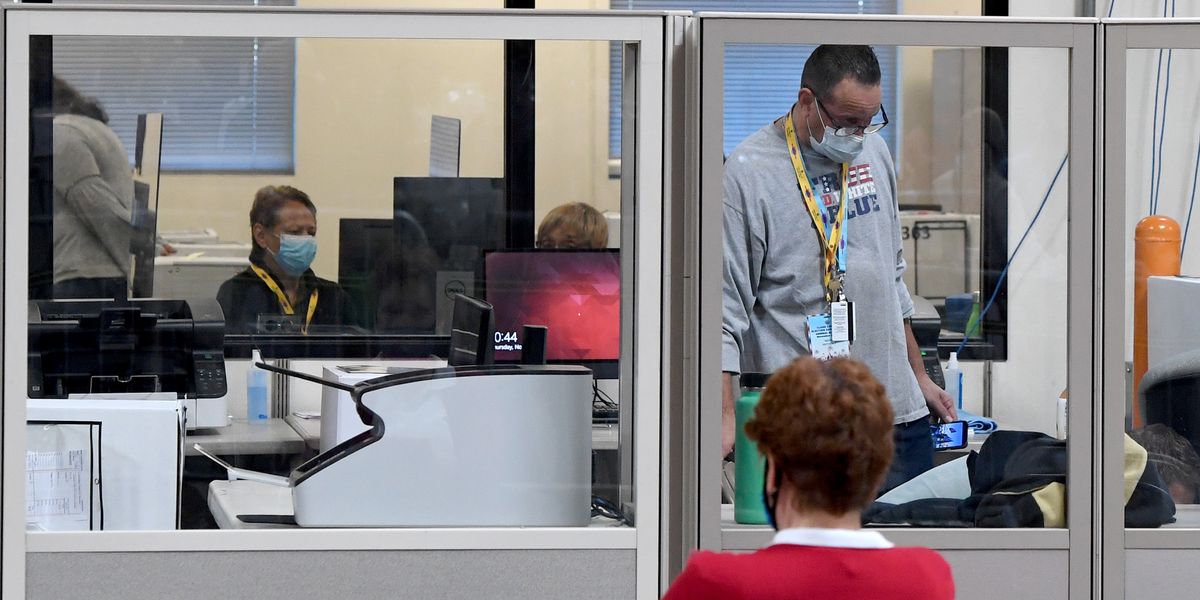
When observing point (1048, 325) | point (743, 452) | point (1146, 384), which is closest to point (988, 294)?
point (1048, 325)

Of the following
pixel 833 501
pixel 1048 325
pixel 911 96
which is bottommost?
pixel 833 501

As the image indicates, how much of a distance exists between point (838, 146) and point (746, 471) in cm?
64

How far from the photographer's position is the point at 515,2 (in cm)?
379

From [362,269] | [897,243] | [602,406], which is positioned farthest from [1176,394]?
[362,269]

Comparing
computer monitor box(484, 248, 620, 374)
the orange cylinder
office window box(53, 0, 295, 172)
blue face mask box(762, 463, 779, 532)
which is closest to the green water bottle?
computer monitor box(484, 248, 620, 374)

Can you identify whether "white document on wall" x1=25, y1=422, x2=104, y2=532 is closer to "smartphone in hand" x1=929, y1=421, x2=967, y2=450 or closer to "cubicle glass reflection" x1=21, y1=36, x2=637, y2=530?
"cubicle glass reflection" x1=21, y1=36, x2=637, y2=530

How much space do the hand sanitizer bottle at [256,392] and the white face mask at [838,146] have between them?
3.90ft

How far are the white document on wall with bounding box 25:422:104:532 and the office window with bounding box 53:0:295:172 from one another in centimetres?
56

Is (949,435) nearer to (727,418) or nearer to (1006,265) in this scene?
(1006,265)

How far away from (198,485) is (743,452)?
1.00 meters

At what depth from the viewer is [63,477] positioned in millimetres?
2152

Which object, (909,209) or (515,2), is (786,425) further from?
(515,2)

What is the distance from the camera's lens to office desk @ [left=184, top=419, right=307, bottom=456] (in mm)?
2291

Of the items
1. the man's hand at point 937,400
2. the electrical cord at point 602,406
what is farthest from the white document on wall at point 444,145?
the man's hand at point 937,400
